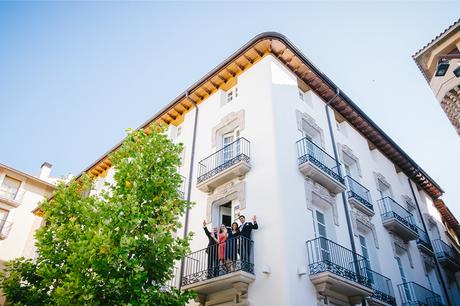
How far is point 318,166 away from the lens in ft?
35.7

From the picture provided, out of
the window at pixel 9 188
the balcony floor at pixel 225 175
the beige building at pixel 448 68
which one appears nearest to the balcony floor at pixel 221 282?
the balcony floor at pixel 225 175

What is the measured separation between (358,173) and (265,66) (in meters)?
6.59

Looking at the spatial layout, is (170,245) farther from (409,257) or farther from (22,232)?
(22,232)

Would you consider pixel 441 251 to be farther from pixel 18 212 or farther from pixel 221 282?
pixel 18 212

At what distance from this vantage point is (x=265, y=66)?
42.5ft

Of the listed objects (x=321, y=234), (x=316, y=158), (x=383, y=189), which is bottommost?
(x=321, y=234)

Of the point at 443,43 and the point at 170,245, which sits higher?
the point at 443,43

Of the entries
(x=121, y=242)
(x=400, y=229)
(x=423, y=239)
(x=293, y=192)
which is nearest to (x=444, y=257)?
(x=423, y=239)

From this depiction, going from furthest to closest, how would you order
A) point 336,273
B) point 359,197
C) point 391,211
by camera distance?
point 391,211 < point 359,197 < point 336,273

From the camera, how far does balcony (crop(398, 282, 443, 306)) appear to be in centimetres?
1228

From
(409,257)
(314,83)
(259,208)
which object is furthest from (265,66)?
(409,257)

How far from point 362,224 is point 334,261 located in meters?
3.64

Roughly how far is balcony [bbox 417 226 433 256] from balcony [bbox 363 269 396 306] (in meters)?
5.35

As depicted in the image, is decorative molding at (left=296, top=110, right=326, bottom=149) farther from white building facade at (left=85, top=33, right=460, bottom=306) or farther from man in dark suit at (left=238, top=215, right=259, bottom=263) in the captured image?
man in dark suit at (left=238, top=215, right=259, bottom=263)
